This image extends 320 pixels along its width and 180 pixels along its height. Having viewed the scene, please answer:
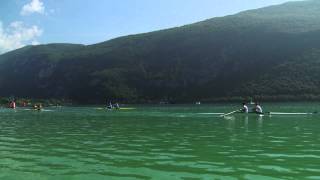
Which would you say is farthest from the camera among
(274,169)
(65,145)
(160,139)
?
(160,139)

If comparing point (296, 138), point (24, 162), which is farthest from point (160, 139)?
point (24, 162)

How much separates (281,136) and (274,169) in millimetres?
16691

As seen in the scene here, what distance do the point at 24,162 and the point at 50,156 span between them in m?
2.27

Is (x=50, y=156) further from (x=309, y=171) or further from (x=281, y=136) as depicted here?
(x=281, y=136)

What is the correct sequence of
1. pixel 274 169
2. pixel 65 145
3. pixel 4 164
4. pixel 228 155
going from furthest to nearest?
pixel 65 145
pixel 228 155
pixel 4 164
pixel 274 169

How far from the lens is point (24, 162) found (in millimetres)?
24344

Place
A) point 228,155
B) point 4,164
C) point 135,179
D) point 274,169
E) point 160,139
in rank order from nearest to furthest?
point 135,179
point 274,169
point 4,164
point 228,155
point 160,139

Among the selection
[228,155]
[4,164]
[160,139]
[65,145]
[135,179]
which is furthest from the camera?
[160,139]

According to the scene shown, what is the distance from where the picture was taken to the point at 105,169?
71.5ft

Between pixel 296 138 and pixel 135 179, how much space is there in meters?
19.3

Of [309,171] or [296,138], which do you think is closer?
[309,171]

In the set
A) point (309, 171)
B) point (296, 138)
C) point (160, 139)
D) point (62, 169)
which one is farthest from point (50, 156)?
point (296, 138)

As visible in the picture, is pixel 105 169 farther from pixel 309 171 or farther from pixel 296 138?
pixel 296 138

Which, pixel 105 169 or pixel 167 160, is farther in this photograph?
pixel 167 160
